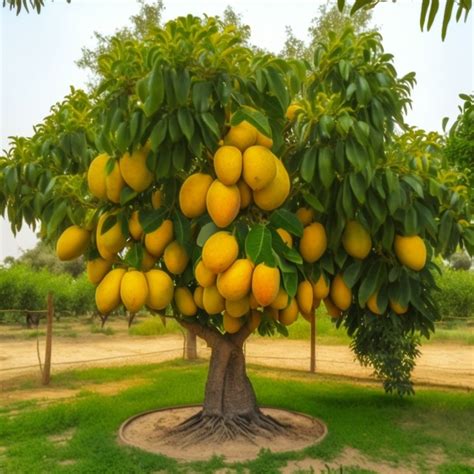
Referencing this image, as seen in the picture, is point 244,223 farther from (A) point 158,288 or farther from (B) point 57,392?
(B) point 57,392

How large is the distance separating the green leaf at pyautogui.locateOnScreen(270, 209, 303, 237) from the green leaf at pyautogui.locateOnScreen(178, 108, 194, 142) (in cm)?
68

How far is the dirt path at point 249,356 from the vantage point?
383 inches

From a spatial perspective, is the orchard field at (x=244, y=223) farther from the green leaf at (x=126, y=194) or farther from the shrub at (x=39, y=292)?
the shrub at (x=39, y=292)

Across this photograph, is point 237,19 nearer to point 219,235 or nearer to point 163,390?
point 163,390

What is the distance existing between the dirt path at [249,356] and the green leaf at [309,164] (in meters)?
5.72

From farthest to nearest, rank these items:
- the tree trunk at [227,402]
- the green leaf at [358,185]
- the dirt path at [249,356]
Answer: the dirt path at [249,356], the tree trunk at [227,402], the green leaf at [358,185]

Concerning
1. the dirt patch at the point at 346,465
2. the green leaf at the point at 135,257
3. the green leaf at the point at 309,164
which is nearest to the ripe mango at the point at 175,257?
the green leaf at the point at 135,257

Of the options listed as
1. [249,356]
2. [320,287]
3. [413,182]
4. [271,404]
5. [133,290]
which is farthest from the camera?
[249,356]

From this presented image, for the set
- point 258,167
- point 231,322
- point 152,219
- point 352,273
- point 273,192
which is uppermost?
point 258,167

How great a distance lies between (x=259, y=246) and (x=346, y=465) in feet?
6.94

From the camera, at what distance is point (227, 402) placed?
5.06 meters

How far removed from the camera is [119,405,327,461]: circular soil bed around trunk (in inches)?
180

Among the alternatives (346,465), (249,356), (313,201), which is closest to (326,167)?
(313,201)

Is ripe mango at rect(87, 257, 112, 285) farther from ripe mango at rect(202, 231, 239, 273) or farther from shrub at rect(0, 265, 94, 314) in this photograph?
shrub at rect(0, 265, 94, 314)
